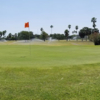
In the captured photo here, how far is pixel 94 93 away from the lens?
3643mm

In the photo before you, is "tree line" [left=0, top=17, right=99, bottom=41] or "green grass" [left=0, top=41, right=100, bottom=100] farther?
"tree line" [left=0, top=17, right=99, bottom=41]

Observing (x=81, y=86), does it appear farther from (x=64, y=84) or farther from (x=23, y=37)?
(x=23, y=37)

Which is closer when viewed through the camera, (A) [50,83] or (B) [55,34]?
(A) [50,83]

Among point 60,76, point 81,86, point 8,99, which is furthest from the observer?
point 60,76

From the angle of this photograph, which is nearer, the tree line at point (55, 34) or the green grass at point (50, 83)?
the green grass at point (50, 83)

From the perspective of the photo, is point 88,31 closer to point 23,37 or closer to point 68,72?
point 23,37

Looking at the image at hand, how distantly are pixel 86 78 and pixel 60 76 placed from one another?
0.75 metres

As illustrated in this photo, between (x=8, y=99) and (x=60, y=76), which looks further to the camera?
(x=60, y=76)

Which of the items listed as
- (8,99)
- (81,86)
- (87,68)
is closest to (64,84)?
(81,86)

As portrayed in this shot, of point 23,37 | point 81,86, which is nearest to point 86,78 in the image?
point 81,86

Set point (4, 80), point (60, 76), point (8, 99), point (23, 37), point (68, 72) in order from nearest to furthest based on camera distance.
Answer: point (8, 99), point (4, 80), point (60, 76), point (68, 72), point (23, 37)

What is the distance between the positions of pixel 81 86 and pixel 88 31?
99501 millimetres

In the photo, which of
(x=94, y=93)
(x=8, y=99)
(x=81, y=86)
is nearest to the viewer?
(x=8, y=99)

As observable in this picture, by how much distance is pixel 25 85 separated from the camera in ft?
13.4
